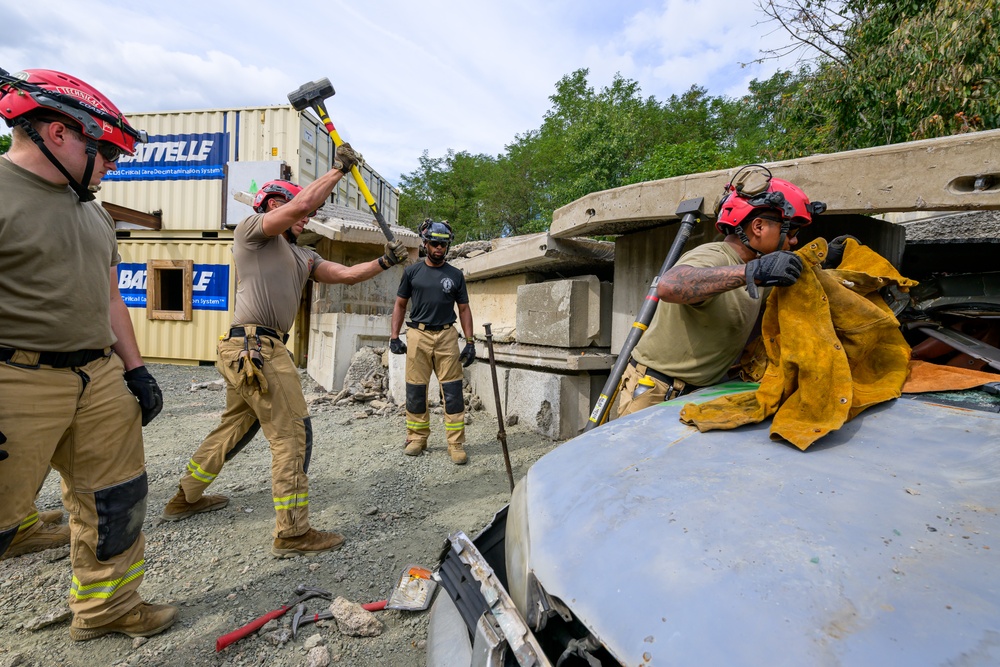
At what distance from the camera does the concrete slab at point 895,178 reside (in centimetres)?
220

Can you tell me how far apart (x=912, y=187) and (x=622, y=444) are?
2061 millimetres

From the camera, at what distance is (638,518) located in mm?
1142

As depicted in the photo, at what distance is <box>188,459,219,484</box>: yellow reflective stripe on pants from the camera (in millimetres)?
3051

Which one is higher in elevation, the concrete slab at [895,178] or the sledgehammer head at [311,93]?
the sledgehammer head at [311,93]

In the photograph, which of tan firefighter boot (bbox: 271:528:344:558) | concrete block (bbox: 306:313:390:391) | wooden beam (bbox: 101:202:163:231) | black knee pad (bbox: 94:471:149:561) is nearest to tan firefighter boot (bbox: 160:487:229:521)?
tan firefighter boot (bbox: 271:528:344:558)

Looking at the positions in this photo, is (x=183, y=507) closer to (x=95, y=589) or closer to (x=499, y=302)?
(x=95, y=589)

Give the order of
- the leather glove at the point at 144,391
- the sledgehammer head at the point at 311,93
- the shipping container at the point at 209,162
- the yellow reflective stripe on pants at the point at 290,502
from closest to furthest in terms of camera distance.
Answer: the leather glove at the point at 144,391, the yellow reflective stripe on pants at the point at 290,502, the sledgehammer head at the point at 311,93, the shipping container at the point at 209,162

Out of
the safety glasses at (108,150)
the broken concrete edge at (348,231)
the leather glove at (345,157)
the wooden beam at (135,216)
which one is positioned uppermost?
the wooden beam at (135,216)

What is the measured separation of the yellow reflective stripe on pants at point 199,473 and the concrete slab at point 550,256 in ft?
10.2

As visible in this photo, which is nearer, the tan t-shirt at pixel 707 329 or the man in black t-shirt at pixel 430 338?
the tan t-shirt at pixel 707 329

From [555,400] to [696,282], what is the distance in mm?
2947

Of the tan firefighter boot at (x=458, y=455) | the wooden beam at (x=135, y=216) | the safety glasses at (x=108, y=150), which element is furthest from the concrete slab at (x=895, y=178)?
the wooden beam at (x=135, y=216)

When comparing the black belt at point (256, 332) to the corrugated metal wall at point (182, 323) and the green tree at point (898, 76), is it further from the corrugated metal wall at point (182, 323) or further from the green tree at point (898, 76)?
the corrugated metal wall at point (182, 323)

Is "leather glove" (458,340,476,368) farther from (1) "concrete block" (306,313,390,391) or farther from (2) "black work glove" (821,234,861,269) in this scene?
(2) "black work glove" (821,234,861,269)
